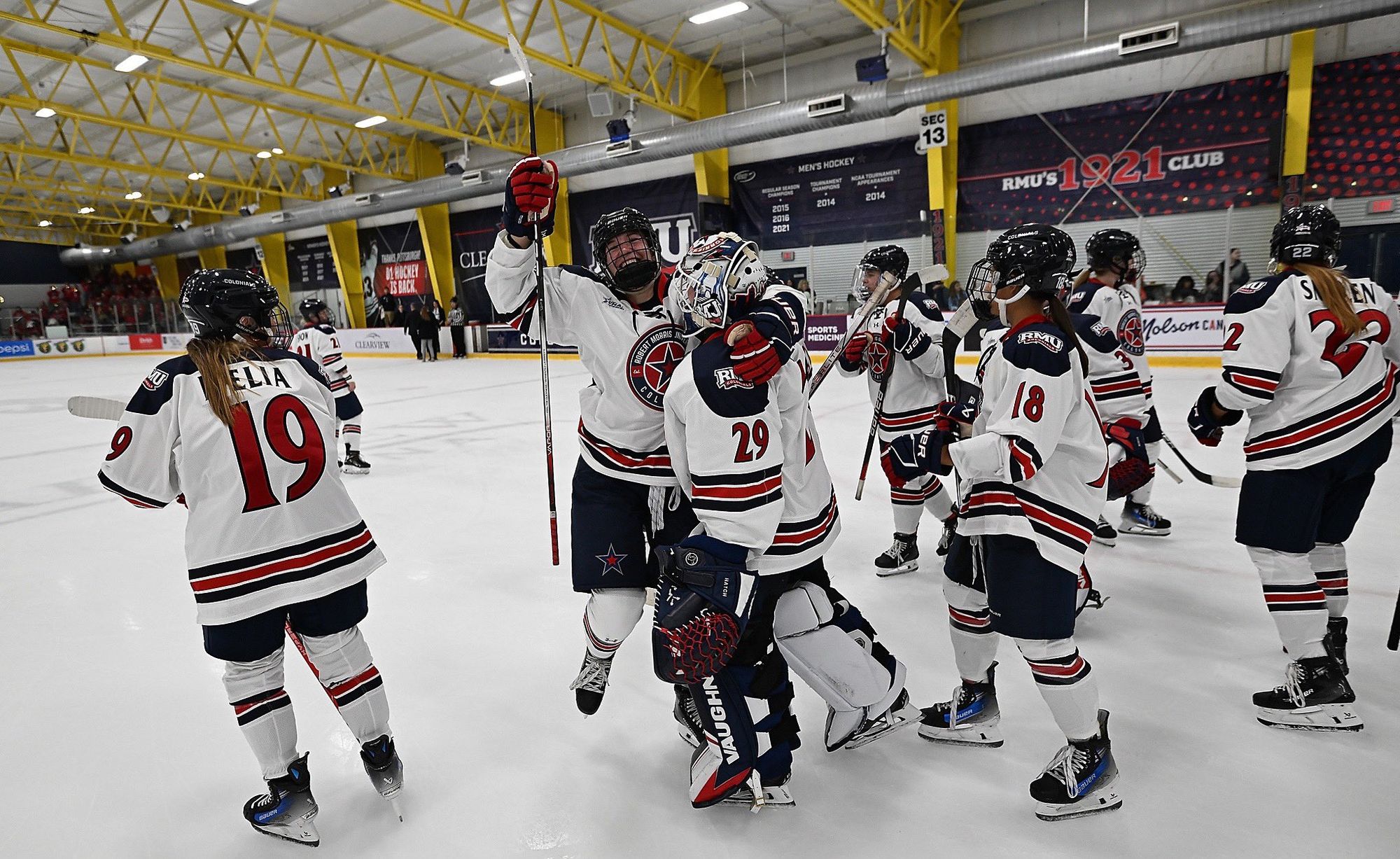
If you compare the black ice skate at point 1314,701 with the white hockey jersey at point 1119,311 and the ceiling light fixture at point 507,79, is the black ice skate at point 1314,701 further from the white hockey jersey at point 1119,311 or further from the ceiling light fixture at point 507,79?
the ceiling light fixture at point 507,79

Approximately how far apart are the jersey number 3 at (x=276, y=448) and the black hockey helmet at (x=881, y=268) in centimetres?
230

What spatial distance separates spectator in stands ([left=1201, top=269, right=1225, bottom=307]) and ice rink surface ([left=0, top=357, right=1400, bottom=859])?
21.8 feet

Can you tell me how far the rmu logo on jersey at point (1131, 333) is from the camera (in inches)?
135

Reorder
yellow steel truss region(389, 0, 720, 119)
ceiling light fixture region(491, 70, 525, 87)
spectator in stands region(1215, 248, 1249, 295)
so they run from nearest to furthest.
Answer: spectator in stands region(1215, 248, 1249, 295) < yellow steel truss region(389, 0, 720, 119) < ceiling light fixture region(491, 70, 525, 87)

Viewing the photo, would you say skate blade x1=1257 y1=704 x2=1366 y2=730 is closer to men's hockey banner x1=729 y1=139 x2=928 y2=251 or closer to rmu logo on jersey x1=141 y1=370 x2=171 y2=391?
rmu logo on jersey x1=141 y1=370 x2=171 y2=391

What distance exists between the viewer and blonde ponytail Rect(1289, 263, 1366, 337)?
6.72 ft

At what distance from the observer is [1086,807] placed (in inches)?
69.1

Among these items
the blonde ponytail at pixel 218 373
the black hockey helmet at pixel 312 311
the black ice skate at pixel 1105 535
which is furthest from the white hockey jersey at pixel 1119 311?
the black hockey helmet at pixel 312 311

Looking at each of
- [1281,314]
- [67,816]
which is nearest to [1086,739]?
[1281,314]

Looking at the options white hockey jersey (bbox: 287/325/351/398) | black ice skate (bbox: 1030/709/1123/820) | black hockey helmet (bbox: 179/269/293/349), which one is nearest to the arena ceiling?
white hockey jersey (bbox: 287/325/351/398)

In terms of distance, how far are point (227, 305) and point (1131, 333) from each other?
350 cm

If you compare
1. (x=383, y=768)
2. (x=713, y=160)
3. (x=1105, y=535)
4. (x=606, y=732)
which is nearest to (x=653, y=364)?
(x=606, y=732)

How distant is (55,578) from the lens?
3.73 meters

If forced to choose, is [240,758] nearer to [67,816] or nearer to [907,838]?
[67,816]
